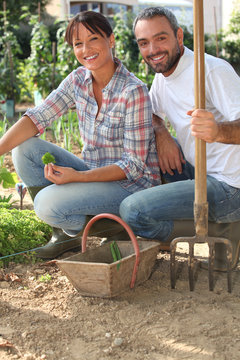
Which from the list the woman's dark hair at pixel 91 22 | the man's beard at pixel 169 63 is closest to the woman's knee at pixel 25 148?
the woman's dark hair at pixel 91 22

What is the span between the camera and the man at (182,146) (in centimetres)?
223

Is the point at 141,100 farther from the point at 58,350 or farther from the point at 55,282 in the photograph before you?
the point at 58,350

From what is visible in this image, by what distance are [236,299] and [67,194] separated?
96 centimetres

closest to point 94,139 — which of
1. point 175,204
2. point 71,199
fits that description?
point 71,199

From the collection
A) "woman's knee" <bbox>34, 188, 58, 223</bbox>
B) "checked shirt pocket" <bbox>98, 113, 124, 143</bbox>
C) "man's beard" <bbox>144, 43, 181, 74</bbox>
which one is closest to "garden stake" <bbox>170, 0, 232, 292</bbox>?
"man's beard" <bbox>144, 43, 181, 74</bbox>

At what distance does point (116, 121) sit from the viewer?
2.52 meters

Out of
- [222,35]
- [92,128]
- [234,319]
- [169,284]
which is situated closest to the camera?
[234,319]

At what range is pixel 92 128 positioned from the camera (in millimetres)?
2590

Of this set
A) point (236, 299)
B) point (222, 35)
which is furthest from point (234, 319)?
point (222, 35)

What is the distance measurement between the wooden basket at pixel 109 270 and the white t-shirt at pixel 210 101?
0.51 metres

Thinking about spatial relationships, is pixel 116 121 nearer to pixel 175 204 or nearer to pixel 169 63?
pixel 169 63

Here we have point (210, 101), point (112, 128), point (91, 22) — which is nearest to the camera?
point (210, 101)

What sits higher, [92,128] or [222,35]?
[222,35]

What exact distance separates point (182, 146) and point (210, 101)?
310 millimetres
